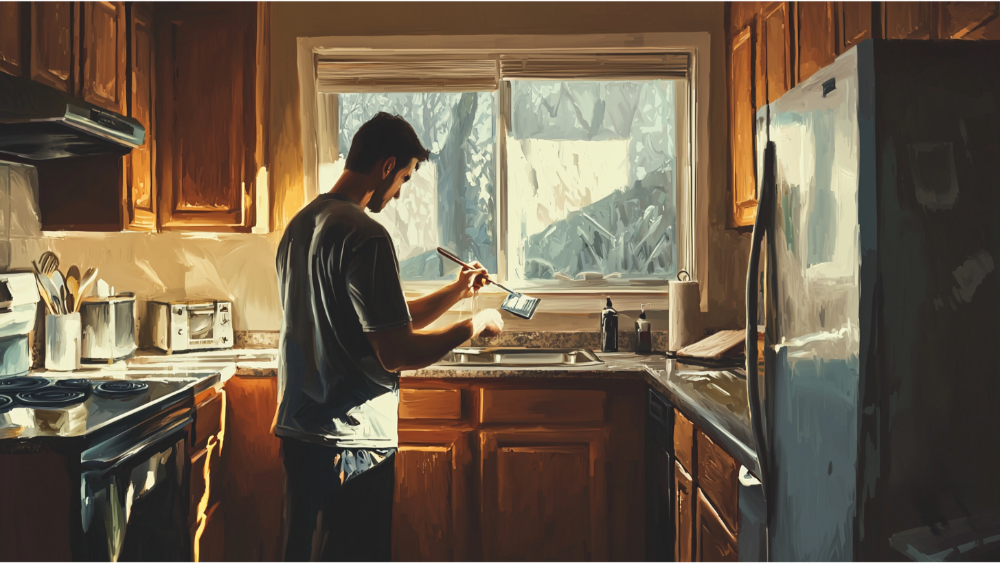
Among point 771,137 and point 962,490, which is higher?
point 771,137

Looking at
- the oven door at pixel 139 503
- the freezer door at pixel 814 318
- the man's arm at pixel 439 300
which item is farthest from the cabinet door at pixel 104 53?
the freezer door at pixel 814 318

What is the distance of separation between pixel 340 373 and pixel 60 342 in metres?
1.40

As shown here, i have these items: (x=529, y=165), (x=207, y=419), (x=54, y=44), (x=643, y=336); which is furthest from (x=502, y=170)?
(x=54, y=44)

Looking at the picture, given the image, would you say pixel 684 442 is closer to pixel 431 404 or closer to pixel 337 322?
pixel 431 404

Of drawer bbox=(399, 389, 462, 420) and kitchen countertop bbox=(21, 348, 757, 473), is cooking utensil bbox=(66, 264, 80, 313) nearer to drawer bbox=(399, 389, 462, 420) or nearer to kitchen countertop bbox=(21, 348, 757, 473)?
kitchen countertop bbox=(21, 348, 757, 473)

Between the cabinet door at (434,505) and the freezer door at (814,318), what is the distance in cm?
121

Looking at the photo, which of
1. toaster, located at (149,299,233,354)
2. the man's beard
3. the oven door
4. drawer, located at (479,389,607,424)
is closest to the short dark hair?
the man's beard

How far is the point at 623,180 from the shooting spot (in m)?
2.78

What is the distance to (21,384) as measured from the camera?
1766 mm

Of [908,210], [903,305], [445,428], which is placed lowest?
[445,428]

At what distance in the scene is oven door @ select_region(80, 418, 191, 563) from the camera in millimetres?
1361

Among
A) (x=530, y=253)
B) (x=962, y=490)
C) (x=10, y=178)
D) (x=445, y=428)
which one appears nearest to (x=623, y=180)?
(x=530, y=253)

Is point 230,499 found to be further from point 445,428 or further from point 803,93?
point 803,93

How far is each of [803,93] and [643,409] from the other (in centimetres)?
135
